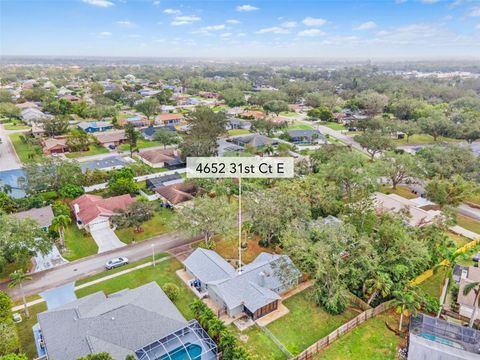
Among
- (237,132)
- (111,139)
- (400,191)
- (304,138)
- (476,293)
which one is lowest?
(400,191)

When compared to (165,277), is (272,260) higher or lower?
higher

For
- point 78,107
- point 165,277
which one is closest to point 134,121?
point 78,107

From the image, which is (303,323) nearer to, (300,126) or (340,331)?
(340,331)

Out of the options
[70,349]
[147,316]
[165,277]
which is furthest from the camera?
[165,277]

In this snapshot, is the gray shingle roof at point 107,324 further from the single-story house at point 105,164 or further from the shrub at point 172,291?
Answer: the single-story house at point 105,164

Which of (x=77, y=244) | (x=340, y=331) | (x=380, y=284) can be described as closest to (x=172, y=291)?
(x=340, y=331)

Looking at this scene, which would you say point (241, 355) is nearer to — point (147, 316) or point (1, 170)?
point (147, 316)
